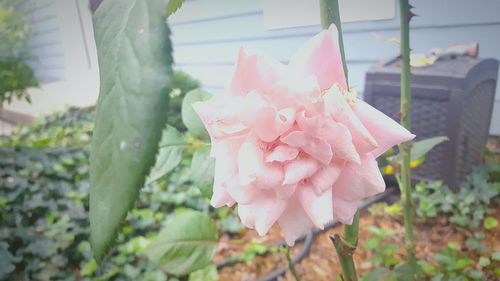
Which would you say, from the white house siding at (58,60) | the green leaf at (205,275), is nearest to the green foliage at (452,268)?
the green leaf at (205,275)

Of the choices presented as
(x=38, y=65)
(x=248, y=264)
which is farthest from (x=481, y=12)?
(x=38, y=65)

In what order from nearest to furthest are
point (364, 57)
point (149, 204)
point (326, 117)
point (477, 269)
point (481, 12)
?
point (326, 117) < point (481, 12) < point (477, 269) < point (364, 57) < point (149, 204)

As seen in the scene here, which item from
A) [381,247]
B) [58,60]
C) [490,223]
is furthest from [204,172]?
[58,60]

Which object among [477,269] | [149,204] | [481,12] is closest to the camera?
[481,12]

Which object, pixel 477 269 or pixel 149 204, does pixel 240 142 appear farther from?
pixel 149 204

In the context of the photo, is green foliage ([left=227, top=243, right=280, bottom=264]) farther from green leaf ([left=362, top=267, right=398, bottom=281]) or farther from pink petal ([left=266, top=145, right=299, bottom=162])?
pink petal ([left=266, top=145, right=299, bottom=162])

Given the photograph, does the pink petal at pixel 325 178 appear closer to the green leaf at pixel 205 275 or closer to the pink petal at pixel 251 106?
the pink petal at pixel 251 106

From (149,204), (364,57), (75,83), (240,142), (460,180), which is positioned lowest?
(149,204)
